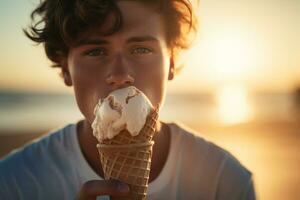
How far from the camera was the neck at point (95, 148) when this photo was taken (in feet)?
13.5

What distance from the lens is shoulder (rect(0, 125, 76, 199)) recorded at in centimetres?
406

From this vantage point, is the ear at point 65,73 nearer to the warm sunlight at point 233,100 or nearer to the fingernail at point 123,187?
the fingernail at point 123,187

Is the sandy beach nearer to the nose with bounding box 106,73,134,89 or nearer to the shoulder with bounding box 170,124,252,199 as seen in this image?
the shoulder with bounding box 170,124,252,199

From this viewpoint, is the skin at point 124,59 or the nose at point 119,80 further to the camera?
the skin at point 124,59

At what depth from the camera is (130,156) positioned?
3047mm

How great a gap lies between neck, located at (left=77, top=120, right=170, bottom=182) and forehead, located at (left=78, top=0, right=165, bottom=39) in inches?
30.2

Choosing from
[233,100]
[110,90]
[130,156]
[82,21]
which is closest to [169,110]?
[233,100]

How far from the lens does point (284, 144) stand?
634 inches

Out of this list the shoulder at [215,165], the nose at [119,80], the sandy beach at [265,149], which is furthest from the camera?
the sandy beach at [265,149]

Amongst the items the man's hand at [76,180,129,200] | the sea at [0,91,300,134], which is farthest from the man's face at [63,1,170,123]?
the sea at [0,91,300,134]

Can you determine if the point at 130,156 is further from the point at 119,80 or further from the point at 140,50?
the point at 140,50

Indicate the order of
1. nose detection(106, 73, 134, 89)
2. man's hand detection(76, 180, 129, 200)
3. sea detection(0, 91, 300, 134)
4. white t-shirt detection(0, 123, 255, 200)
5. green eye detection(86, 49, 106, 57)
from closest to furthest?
man's hand detection(76, 180, 129, 200), nose detection(106, 73, 134, 89), green eye detection(86, 49, 106, 57), white t-shirt detection(0, 123, 255, 200), sea detection(0, 91, 300, 134)

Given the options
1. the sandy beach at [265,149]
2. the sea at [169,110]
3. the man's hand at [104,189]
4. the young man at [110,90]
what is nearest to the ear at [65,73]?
the young man at [110,90]

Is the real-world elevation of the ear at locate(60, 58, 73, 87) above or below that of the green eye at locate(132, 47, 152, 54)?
below
